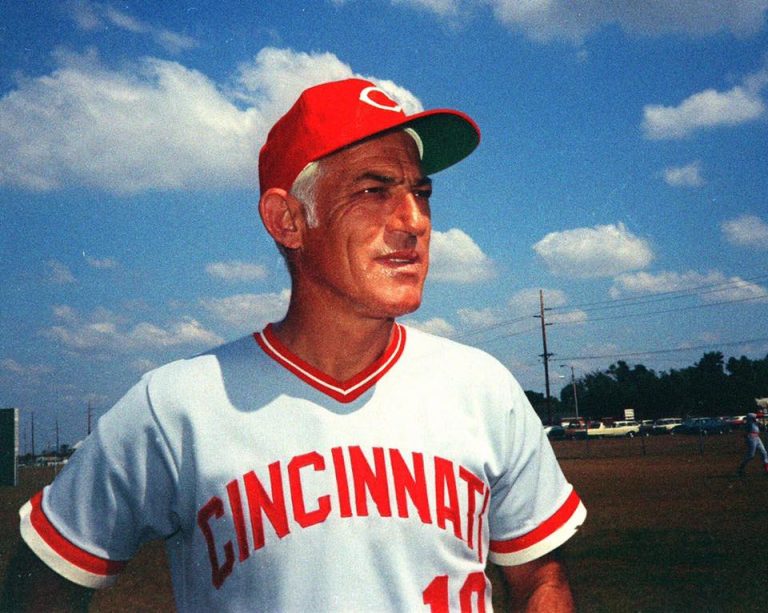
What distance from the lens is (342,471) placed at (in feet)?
6.56

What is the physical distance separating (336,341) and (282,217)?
0.43 metres

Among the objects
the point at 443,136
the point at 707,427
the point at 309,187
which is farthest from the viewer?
the point at 707,427

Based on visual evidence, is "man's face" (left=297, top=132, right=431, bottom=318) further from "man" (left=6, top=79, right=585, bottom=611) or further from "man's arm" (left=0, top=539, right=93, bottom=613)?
"man's arm" (left=0, top=539, right=93, bottom=613)

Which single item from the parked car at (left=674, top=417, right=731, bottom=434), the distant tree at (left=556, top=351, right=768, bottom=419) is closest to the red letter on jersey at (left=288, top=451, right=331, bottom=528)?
the parked car at (left=674, top=417, right=731, bottom=434)

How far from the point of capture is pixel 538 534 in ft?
6.97

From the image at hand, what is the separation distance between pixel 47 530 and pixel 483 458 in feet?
4.19

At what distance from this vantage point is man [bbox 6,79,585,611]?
6.30 ft

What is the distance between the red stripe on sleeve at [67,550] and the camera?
79.1 inches

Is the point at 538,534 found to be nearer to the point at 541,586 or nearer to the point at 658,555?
the point at 541,586

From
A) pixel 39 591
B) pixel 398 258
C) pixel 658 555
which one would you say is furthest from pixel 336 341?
Result: pixel 658 555

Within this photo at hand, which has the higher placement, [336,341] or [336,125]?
[336,125]

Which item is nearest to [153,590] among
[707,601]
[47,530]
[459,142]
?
[707,601]

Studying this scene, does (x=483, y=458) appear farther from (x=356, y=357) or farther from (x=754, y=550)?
(x=754, y=550)

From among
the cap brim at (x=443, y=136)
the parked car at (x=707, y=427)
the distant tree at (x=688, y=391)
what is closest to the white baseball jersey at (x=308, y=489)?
the cap brim at (x=443, y=136)
